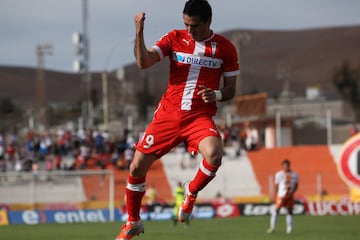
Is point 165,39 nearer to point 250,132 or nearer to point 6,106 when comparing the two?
point 250,132

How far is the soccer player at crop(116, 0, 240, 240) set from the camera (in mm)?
11141

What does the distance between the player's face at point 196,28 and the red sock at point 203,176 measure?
158 centimetres

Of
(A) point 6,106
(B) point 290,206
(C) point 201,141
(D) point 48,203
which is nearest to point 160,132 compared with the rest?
(C) point 201,141

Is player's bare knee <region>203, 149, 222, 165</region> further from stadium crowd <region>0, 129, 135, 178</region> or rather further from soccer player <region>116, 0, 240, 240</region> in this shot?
stadium crowd <region>0, 129, 135, 178</region>

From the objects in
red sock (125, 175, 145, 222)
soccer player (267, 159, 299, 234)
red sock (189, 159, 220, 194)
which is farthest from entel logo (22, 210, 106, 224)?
red sock (189, 159, 220, 194)

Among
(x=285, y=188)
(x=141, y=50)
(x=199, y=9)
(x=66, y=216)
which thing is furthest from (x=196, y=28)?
(x=66, y=216)

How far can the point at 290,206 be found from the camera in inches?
1032

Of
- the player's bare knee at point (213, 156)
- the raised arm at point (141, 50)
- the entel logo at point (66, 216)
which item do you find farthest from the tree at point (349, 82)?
the raised arm at point (141, 50)

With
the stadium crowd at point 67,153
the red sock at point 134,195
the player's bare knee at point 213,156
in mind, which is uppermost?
the player's bare knee at point 213,156

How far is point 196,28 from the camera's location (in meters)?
11.1

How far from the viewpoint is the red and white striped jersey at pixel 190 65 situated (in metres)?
11.3

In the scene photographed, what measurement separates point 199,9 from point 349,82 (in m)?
115

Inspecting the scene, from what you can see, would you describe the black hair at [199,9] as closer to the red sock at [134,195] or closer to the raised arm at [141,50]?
the raised arm at [141,50]

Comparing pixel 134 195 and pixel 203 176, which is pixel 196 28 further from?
pixel 134 195
